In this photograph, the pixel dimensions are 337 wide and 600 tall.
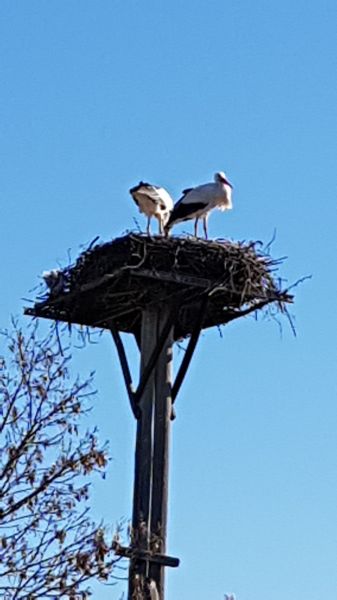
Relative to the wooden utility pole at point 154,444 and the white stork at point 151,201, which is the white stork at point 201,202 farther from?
the wooden utility pole at point 154,444

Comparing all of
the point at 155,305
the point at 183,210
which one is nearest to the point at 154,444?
the point at 155,305

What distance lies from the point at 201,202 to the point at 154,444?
2924mm

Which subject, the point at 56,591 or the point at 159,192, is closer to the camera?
the point at 56,591

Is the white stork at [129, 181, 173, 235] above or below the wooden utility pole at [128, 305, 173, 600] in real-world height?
above

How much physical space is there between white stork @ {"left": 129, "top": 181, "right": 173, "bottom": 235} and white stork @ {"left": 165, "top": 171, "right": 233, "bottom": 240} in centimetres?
9

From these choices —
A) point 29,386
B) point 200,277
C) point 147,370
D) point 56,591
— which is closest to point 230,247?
point 200,277

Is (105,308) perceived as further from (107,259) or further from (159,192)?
(159,192)

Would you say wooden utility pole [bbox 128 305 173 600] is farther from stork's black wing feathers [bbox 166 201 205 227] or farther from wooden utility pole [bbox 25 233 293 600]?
stork's black wing feathers [bbox 166 201 205 227]

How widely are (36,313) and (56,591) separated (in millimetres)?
7335

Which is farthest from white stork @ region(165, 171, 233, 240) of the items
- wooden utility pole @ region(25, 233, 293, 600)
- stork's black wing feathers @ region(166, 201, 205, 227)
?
wooden utility pole @ region(25, 233, 293, 600)

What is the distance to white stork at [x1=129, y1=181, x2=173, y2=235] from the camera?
16781 mm

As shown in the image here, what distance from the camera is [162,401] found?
1549cm

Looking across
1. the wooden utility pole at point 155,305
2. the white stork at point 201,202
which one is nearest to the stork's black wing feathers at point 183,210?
the white stork at point 201,202

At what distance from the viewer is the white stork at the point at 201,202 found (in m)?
16.8
